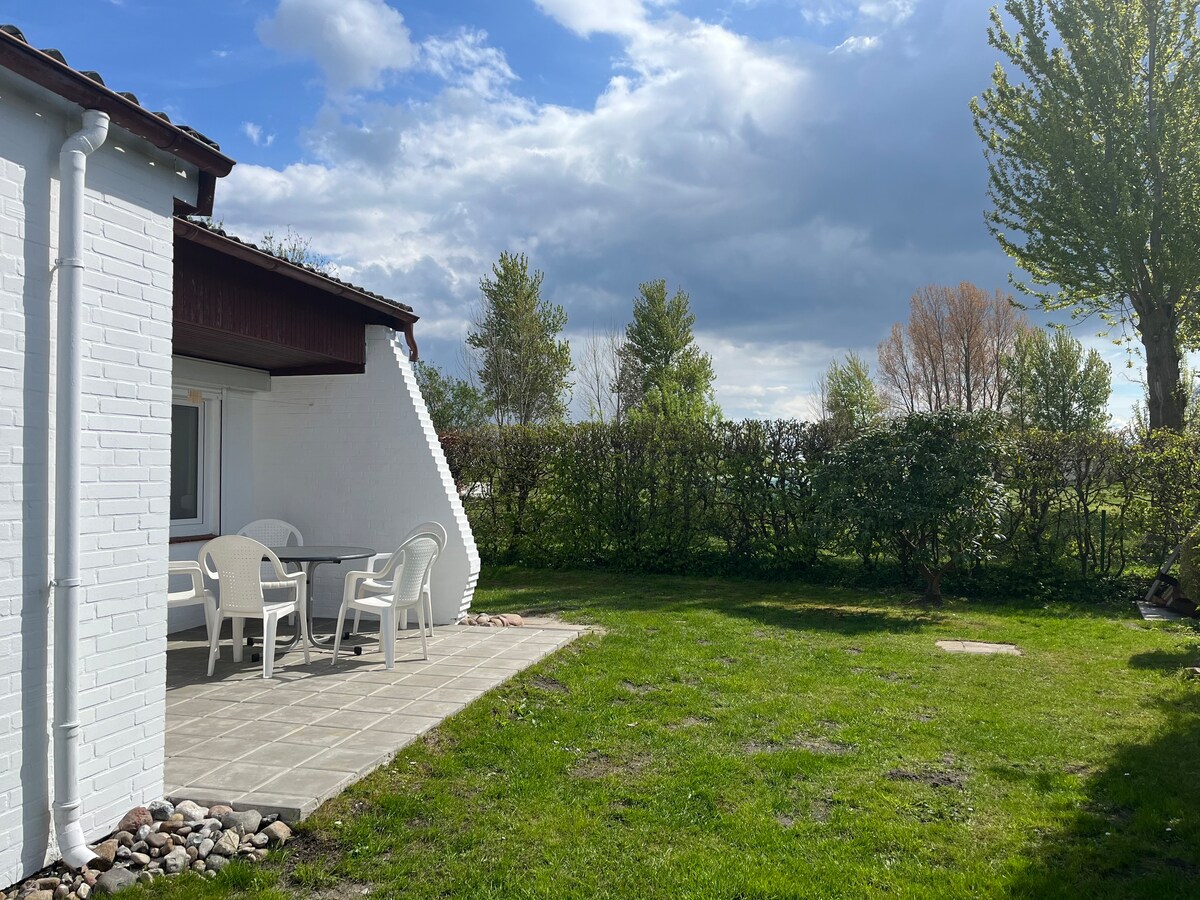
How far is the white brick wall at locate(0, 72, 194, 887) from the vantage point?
307 centimetres

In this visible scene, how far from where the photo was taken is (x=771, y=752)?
4758mm

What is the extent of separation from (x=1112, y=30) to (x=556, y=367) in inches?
730

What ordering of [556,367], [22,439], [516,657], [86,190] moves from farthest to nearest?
1. [556,367]
2. [516,657]
3. [86,190]
4. [22,439]

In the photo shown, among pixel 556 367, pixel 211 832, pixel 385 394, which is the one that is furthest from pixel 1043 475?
pixel 556 367

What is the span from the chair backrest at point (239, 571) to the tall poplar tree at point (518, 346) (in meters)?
21.3

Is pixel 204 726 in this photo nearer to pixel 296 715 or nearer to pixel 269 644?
pixel 296 715

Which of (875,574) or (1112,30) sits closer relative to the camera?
(875,574)

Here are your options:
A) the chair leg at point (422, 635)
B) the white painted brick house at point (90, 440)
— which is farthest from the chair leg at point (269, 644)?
the white painted brick house at point (90, 440)

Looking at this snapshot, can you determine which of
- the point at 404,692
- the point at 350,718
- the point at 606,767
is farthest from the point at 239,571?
the point at 606,767

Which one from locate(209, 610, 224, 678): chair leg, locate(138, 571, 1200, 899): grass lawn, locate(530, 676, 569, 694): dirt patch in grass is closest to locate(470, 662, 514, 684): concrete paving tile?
locate(138, 571, 1200, 899): grass lawn

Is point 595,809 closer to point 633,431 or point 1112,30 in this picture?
point 633,431

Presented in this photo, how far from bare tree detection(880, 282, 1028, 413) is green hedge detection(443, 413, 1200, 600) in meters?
20.5

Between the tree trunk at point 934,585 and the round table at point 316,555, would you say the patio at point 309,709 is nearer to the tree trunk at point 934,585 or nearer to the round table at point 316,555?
the round table at point 316,555

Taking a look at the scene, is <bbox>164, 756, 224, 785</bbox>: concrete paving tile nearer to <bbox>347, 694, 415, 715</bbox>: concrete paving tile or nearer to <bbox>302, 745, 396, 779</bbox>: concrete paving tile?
<bbox>302, 745, 396, 779</bbox>: concrete paving tile
